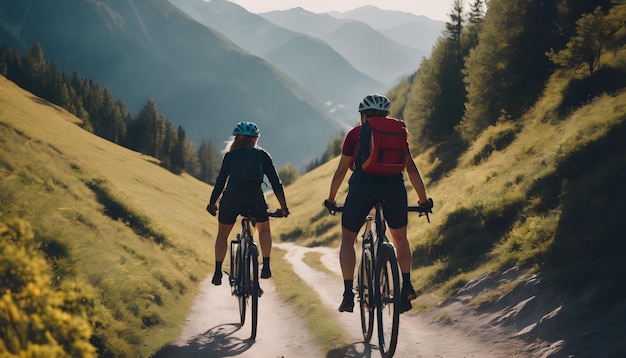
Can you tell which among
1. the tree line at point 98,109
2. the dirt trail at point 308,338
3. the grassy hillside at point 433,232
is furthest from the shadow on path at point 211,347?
the tree line at point 98,109

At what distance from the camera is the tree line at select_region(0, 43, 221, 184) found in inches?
3853

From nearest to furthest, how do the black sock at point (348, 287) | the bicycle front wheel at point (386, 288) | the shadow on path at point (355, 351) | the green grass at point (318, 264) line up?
the bicycle front wheel at point (386, 288) < the black sock at point (348, 287) < the shadow on path at point (355, 351) < the green grass at point (318, 264)

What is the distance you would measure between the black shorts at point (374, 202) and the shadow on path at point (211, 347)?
366 cm

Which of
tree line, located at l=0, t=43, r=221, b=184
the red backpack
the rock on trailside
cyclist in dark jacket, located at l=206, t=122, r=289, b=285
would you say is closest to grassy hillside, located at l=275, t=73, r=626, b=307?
the rock on trailside

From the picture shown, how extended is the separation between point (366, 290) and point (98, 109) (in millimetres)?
110477

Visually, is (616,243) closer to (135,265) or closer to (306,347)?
(306,347)

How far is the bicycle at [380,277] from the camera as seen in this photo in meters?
7.39

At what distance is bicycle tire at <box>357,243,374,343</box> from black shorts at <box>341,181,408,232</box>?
2.94ft

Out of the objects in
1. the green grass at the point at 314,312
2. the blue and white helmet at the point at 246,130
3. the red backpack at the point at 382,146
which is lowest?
the green grass at the point at 314,312

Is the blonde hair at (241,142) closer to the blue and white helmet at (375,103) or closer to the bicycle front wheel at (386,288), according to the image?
the blue and white helmet at (375,103)

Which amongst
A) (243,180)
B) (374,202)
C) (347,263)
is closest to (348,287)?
(347,263)

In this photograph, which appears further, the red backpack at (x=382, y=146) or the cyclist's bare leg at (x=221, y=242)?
the cyclist's bare leg at (x=221, y=242)

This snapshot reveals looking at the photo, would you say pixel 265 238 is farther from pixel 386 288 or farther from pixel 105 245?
pixel 105 245

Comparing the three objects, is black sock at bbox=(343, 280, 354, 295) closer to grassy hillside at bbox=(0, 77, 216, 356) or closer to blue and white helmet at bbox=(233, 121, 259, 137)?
blue and white helmet at bbox=(233, 121, 259, 137)
